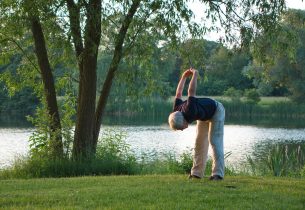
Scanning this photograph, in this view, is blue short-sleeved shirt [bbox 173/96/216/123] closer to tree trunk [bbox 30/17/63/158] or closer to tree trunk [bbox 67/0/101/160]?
tree trunk [bbox 67/0/101/160]

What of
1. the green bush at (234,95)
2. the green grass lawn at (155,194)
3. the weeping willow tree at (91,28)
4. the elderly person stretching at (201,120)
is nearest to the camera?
the green grass lawn at (155,194)

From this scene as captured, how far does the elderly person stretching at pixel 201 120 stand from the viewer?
7.55 metres

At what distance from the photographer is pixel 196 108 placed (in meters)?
7.69

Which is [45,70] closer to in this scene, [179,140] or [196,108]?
[196,108]

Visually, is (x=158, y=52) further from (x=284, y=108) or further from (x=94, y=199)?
(x=284, y=108)

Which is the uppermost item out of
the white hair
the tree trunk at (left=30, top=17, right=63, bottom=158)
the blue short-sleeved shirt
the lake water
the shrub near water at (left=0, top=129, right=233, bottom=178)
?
the tree trunk at (left=30, top=17, right=63, bottom=158)

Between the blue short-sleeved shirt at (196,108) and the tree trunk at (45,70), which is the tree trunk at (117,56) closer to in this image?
the tree trunk at (45,70)

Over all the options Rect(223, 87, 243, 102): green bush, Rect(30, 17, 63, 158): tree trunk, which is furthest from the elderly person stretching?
Rect(223, 87, 243, 102): green bush

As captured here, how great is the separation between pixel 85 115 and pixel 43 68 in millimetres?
2126

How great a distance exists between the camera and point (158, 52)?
14.7 m

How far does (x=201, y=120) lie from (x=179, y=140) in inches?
799

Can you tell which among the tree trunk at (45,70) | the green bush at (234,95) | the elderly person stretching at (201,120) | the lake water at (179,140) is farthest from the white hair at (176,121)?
the green bush at (234,95)

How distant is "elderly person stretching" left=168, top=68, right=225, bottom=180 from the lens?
297 inches

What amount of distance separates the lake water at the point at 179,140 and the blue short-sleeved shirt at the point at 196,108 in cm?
1190
